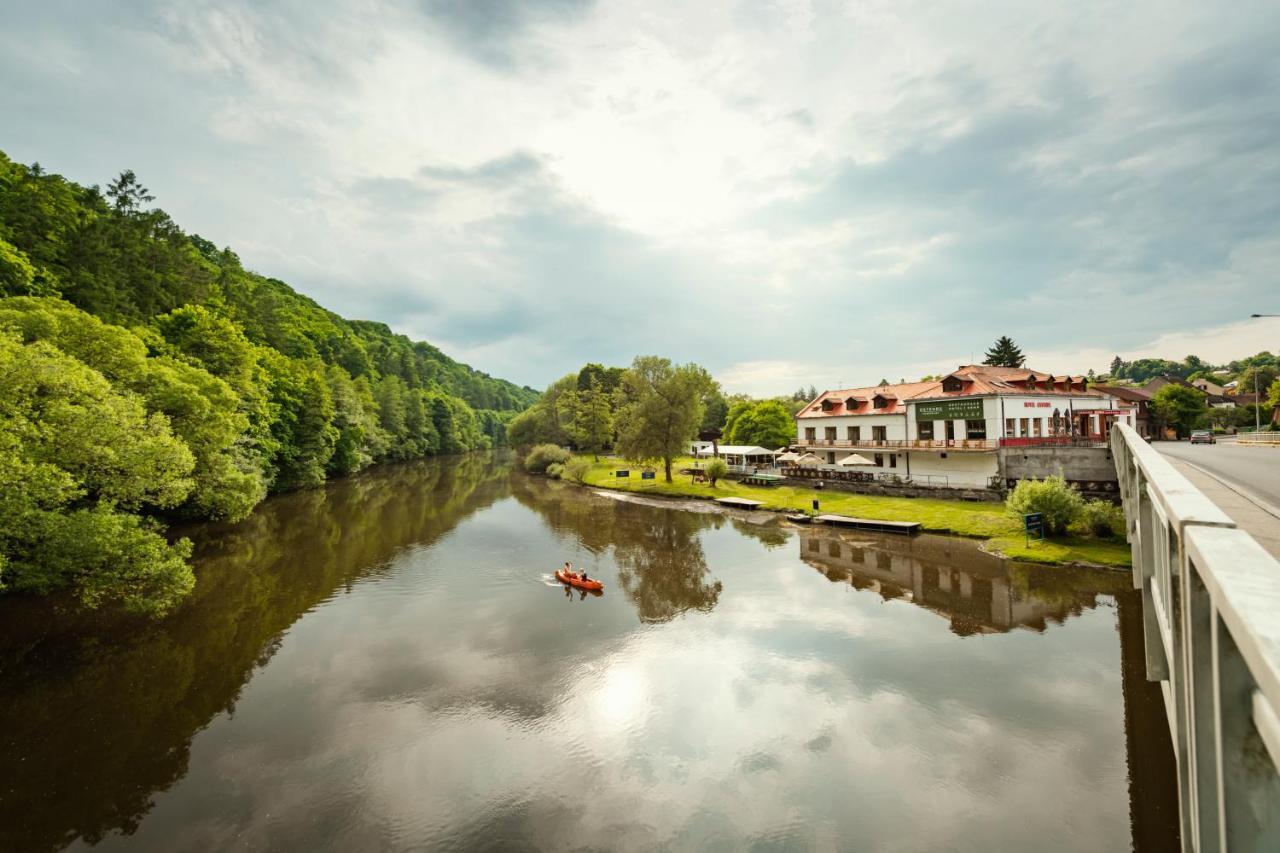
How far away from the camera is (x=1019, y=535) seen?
3122 centimetres

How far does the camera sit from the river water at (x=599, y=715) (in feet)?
38.1

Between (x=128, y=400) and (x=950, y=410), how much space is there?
4775 centimetres

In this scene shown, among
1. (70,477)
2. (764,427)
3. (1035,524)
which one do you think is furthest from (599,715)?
(764,427)

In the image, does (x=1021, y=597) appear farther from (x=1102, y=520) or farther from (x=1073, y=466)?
(x=1073, y=466)

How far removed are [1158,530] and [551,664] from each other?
15.8m

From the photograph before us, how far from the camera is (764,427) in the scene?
2953 inches

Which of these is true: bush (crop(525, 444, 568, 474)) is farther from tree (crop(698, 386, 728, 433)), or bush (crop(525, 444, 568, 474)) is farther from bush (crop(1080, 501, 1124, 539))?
bush (crop(1080, 501, 1124, 539))

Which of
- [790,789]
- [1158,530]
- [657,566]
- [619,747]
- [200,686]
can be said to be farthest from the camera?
[657,566]

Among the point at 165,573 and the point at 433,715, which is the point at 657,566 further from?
the point at 165,573

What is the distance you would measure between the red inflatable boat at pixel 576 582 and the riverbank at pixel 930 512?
66.2 ft

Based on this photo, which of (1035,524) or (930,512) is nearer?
(1035,524)

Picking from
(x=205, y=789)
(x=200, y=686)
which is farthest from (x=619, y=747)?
(x=200, y=686)

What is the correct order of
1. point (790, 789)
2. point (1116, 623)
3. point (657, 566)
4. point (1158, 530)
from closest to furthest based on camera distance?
1. point (1158, 530)
2. point (790, 789)
3. point (1116, 623)
4. point (657, 566)

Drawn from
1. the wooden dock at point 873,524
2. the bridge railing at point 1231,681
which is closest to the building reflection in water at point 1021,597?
the wooden dock at point 873,524
